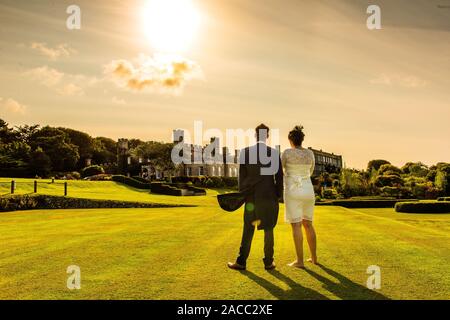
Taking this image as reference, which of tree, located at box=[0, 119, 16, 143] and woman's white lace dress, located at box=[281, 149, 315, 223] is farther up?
tree, located at box=[0, 119, 16, 143]

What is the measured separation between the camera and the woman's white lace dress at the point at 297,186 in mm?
8727

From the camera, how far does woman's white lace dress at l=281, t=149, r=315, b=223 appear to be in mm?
8727

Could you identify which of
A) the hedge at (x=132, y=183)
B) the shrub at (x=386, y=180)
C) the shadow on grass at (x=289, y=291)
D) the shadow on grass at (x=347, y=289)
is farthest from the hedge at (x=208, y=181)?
the shadow on grass at (x=347, y=289)

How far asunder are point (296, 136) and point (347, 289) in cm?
311

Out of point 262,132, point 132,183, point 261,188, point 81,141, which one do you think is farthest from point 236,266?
point 81,141

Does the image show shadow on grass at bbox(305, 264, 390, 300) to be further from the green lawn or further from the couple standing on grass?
the couple standing on grass

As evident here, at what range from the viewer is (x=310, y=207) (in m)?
8.80

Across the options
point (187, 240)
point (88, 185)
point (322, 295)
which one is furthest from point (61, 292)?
point (88, 185)

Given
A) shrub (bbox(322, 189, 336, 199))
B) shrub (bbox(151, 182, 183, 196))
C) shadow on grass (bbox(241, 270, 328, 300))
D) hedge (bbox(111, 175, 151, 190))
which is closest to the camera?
shadow on grass (bbox(241, 270, 328, 300))

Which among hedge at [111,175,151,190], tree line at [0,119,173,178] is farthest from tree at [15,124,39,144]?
hedge at [111,175,151,190]

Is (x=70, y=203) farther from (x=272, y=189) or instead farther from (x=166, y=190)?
(x=272, y=189)

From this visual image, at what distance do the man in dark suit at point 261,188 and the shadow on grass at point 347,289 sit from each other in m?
1.31

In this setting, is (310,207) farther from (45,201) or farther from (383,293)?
(45,201)

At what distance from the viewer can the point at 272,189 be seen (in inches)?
352
